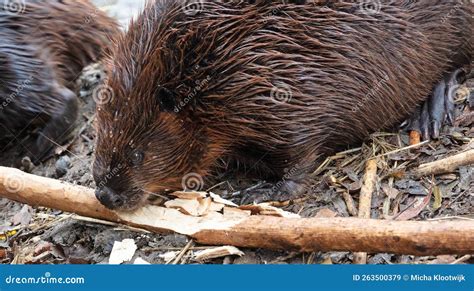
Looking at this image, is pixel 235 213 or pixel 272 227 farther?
pixel 235 213

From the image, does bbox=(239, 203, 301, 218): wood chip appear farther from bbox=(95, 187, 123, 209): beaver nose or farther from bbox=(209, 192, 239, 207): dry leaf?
bbox=(95, 187, 123, 209): beaver nose

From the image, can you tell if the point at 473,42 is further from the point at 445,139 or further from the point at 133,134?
the point at 133,134

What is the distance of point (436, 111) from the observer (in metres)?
4.46

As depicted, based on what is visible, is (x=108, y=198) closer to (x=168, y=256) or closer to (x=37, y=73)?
(x=168, y=256)

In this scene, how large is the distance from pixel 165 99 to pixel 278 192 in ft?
2.64

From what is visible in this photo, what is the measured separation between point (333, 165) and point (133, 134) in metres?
A: 1.17

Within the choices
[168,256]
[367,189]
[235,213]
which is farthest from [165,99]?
[367,189]

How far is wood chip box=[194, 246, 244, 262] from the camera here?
3645mm

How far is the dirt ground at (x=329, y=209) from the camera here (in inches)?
147

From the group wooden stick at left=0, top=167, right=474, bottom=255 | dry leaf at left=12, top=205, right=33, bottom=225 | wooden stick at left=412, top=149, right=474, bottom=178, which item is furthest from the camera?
dry leaf at left=12, top=205, right=33, bottom=225

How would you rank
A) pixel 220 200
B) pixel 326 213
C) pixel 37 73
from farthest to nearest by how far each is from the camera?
pixel 37 73
pixel 220 200
pixel 326 213

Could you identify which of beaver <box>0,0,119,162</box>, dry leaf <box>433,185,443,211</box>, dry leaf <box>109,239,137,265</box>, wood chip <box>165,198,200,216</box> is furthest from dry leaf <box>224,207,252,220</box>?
beaver <box>0,0,119,162</box>

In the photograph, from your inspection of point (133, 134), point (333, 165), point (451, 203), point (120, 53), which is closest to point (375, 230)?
point (451, 203)

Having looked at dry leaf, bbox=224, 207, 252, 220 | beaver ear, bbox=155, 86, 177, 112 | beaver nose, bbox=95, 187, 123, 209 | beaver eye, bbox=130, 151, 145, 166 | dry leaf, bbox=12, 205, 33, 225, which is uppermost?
beaver ear, bbox=155, 86, 177, 112
